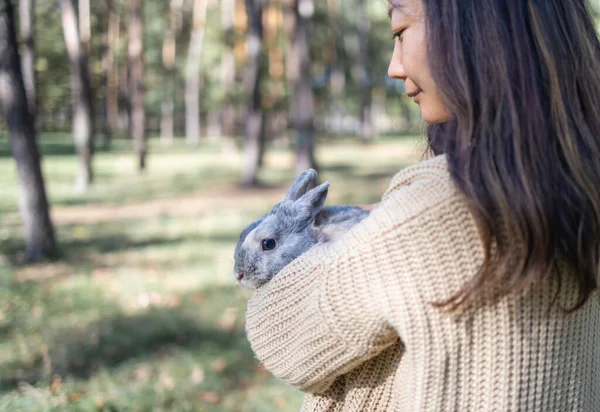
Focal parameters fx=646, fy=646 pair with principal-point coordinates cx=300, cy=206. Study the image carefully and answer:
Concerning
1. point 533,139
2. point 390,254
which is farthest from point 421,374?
point 533,139

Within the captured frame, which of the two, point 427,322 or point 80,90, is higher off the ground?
point 427,322

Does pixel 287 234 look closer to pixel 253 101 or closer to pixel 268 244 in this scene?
pixel 268 244

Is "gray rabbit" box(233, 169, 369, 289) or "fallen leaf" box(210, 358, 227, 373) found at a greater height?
"gray rabbit" box(233, 169, 369, 289)

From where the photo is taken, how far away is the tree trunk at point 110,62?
32812 mm

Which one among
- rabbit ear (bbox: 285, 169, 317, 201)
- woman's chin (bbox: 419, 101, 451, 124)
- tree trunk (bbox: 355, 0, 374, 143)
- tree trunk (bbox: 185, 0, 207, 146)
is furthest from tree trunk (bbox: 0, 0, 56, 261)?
tree trunk (bbox: 355, 0, 374, 143)

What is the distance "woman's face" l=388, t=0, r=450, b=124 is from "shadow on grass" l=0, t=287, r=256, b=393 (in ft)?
12.6

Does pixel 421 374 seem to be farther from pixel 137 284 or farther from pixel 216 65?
pixel 216 65

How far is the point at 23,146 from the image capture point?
8453mm

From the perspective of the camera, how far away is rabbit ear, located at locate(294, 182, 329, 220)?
183 cm

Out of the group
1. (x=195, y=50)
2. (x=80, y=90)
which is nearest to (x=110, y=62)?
(x=195, y=50)

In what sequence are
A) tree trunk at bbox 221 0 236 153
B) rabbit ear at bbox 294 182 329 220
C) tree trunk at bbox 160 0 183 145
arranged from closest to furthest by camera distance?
rabbit ear at bbox 294 182 329 220 → tree trunk at bbox 221 0 236 153 → tree trunk at bbox 160 0 183 145

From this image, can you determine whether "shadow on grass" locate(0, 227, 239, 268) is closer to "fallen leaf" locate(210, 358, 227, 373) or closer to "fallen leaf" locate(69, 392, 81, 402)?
"fallen leaf" locate(210, 358, 227, 373)

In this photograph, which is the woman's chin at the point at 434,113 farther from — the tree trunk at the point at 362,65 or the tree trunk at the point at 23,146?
the tree trunk at the point at 362,65

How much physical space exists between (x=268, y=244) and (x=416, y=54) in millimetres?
689
